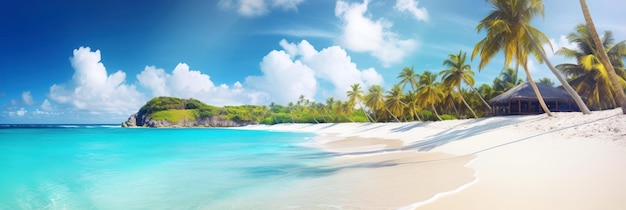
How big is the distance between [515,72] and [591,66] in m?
20.4

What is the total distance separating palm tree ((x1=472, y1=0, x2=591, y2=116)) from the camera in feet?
54.8

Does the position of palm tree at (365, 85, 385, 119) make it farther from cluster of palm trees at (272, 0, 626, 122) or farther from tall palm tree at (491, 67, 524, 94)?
tall palm tree at (491, 67, 524, 94)

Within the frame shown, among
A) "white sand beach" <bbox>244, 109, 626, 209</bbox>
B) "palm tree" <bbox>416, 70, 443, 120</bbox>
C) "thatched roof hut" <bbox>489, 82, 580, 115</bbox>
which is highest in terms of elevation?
"palm tree" <bbox>416, 70, 443, 120</bbox>

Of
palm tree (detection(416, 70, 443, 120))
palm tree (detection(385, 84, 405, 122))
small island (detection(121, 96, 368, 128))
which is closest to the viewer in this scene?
palm tree (detection(416, 70, 443, 120))

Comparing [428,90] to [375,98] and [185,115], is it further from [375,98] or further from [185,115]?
[185,115]

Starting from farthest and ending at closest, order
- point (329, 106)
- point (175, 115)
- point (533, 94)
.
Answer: point (175, 115) < point (329, 106) < point (533, 94)

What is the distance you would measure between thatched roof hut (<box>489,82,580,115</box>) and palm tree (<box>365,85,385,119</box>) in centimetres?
2148

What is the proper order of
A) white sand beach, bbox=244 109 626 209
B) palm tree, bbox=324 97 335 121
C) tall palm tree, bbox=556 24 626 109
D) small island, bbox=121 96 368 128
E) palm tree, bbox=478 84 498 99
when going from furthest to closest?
1. small island, bbox=121 96 368 128
2. palm tree, bbox=324 97 335 121
3. palm tree, bbox=478 84 498 99
4. tall palm tree, bbox=556 24 626 109
5. white sand beach, bbox=244 109 626 209

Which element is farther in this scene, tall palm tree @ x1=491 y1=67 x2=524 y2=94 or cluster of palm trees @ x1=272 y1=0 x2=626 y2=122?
tall palm tree @ x1=491 y1=67 x2=524 y2=94

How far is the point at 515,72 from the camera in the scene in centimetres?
4547

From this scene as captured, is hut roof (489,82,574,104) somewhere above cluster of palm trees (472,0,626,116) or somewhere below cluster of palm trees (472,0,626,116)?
below

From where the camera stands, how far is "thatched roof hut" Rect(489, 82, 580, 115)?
2814 cm

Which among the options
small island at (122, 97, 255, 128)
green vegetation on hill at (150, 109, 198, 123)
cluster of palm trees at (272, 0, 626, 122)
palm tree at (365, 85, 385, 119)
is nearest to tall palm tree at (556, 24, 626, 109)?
cluster of palm trees at (272, 0, 626, 122)

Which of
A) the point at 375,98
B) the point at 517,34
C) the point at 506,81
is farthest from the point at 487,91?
the point at 517,34
